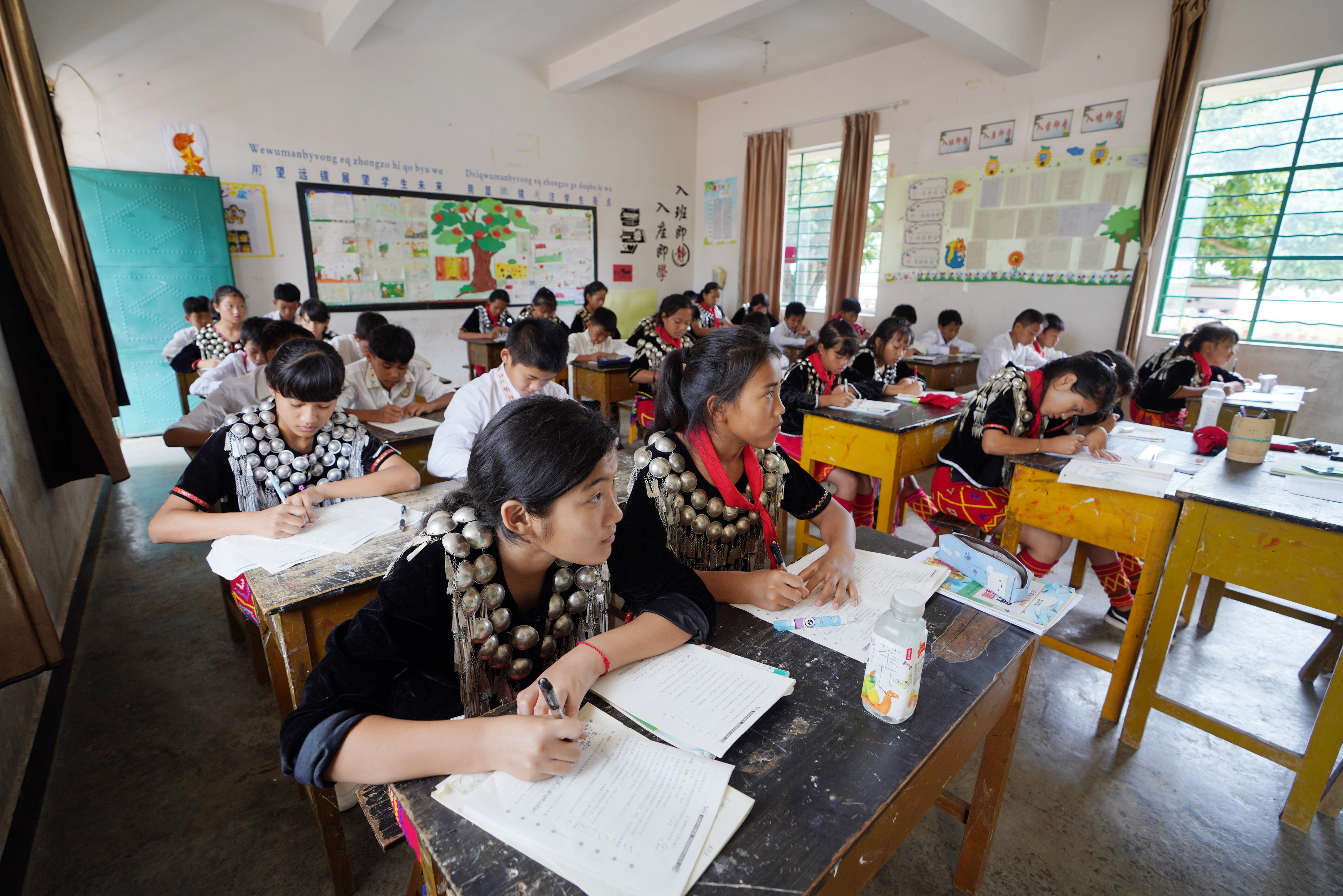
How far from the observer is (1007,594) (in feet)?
3.84

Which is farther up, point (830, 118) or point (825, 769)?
point (830, 118)

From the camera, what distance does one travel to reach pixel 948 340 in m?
5.73

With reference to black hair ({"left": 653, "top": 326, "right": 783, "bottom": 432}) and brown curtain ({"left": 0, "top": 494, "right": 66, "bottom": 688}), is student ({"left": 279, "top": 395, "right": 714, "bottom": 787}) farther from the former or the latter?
brown curtain ({"left": 0, "top": 494, "right": 66, "bottom": 688})

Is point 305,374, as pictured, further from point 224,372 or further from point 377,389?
point 224,372

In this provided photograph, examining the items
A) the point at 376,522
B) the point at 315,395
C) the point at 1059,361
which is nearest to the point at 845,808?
the point at 376,522

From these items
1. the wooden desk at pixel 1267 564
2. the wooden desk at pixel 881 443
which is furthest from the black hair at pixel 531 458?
the wooden desk at pixel 881 443

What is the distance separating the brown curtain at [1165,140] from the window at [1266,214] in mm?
192

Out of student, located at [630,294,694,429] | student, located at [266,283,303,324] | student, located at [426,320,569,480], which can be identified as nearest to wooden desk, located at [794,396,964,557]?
student, located at [426,320,569,480]

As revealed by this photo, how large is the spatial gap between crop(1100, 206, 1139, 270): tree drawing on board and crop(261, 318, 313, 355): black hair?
18.8 ft

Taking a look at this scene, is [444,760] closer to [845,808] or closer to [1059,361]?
[845,808]

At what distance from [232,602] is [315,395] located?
1.03 m

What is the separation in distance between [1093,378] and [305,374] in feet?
8.03

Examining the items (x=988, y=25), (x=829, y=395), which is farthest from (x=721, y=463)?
(x=988, y=25)

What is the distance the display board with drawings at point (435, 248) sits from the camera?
551 centimetres
